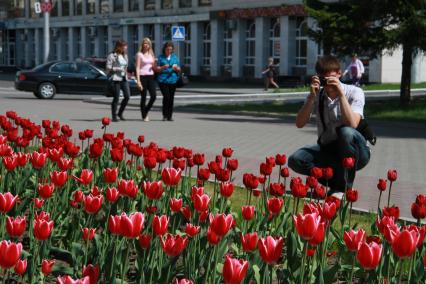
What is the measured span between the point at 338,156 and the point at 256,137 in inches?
334

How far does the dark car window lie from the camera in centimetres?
3431

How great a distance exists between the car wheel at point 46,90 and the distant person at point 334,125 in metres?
25.6

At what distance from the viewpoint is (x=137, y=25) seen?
64938 mm

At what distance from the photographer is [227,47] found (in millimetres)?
55844

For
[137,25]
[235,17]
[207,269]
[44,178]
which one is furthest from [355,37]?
[137,25]

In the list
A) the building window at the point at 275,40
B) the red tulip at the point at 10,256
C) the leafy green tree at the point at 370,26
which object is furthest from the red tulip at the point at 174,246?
the building window at the point at 275,40

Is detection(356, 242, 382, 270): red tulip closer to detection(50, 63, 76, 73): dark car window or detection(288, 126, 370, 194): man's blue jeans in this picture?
detection(288, 126, 370, 194): man's blue jeans

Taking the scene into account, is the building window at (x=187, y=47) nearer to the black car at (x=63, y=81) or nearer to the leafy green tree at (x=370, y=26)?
the black car at (x=63, y=81)

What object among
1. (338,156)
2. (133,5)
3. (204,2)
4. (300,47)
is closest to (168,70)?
(338,156)

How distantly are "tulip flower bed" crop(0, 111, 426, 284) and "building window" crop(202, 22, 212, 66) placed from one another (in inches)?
2004

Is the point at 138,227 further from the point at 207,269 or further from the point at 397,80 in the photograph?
the point at 397,80

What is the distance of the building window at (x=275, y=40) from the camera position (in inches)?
2024

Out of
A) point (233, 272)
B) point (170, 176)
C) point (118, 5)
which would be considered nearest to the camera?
point (233, 272)

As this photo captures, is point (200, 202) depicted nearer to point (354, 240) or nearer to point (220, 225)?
point (220, 225)
